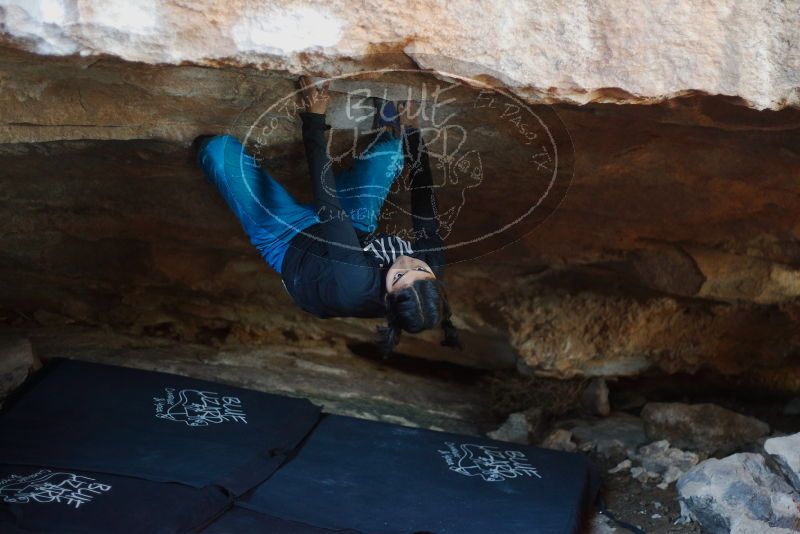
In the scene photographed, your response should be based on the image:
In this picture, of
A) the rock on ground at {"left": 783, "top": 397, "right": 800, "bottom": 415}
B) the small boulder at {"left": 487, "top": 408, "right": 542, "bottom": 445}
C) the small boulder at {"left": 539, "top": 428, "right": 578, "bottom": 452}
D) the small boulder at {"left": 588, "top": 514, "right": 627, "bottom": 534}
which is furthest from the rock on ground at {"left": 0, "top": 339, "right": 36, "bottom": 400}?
the rock on ground at {"left": 783, "top": 397, "right": 800, "bottom": 415}

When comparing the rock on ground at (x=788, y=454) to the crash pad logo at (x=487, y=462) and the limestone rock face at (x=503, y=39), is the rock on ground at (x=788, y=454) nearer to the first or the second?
the crash pad logo at (x=487, y=462)

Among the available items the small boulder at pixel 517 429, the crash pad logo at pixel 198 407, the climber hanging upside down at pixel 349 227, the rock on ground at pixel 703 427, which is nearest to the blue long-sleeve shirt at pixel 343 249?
the climber hanging upside down at pixel 349 227

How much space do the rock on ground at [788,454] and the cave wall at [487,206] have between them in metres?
0.68

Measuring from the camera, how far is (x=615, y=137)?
237 centimetres

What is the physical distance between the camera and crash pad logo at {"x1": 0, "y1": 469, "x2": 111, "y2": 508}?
2.23 metres

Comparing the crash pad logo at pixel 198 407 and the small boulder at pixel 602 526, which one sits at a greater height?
the crash pad logo at pixel 198 407

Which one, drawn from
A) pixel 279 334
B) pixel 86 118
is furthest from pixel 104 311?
pixel 86 118

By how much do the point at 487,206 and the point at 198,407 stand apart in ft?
3.70

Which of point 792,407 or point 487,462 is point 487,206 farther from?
point 792,407

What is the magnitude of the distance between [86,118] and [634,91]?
1372mm

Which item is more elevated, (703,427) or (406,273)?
(406,273)

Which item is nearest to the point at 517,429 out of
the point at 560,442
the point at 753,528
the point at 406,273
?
the point at 560,442

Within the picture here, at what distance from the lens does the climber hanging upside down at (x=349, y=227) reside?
213 centimetres

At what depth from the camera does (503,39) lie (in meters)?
1.89
